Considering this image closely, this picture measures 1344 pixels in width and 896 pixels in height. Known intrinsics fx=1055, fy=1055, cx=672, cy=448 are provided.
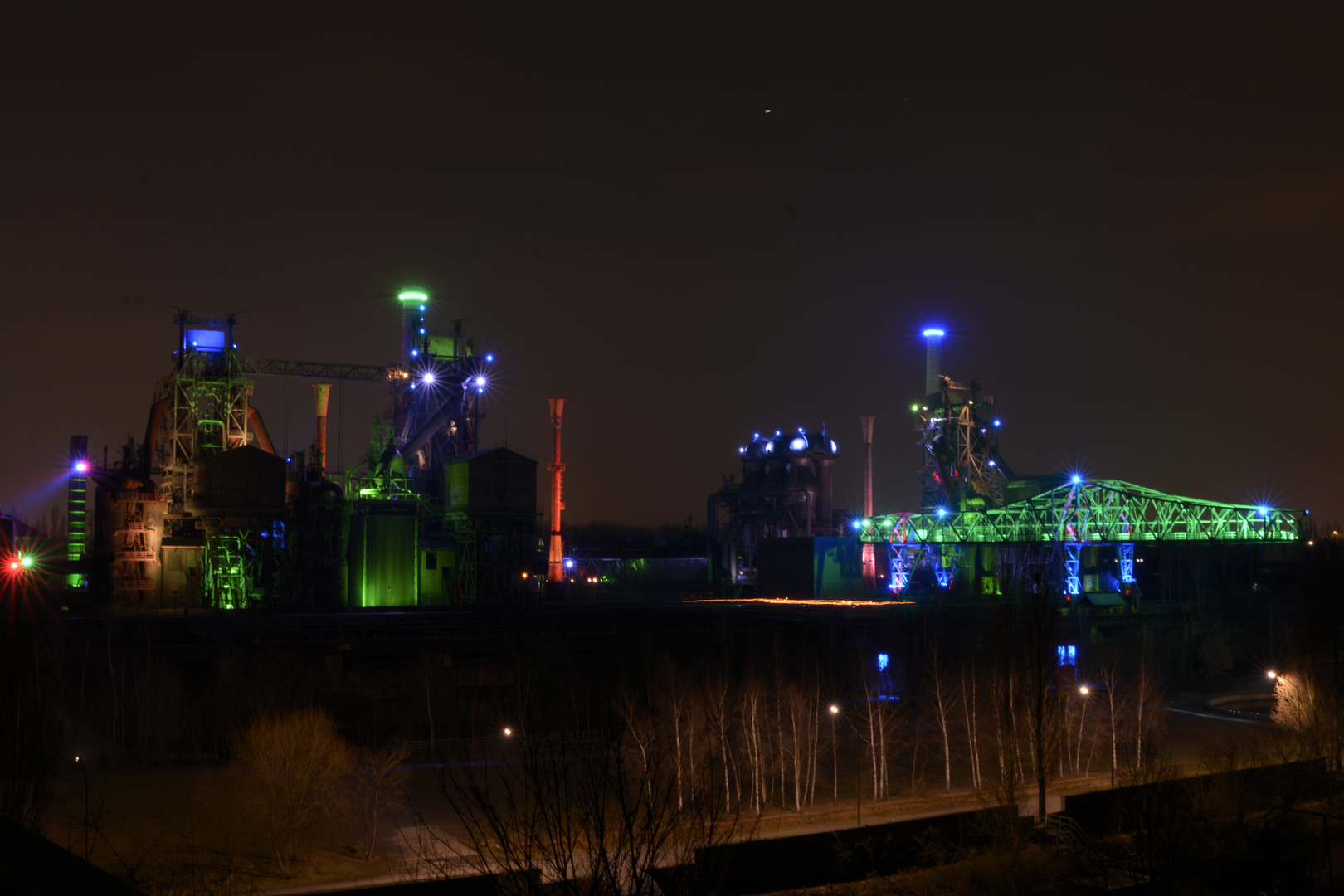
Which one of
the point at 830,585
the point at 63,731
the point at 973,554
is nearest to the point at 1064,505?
the point at 973,554

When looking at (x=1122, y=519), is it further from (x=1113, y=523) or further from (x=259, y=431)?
(x=259, y=431)

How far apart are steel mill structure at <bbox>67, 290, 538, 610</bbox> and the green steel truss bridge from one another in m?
33.8

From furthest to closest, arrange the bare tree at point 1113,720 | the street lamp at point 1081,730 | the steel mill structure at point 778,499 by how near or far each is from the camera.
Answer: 1. the steel mill structure at point 778,499
2. the street lamp at point 1081,730
3. the bare tree at point 1113,720

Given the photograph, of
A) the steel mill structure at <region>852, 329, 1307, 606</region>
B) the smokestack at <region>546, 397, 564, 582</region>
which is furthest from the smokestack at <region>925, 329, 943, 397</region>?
the smokestack at <region>546, 397, 564, 582</region>

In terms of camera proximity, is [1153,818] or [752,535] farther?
[752,535]

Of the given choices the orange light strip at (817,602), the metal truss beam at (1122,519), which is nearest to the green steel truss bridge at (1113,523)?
the metal truss beam at (1122,519)

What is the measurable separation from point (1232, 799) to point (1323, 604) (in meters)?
11.0

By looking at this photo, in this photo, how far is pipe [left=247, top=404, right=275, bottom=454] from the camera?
7156cm

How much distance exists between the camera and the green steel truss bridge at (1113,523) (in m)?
71.5

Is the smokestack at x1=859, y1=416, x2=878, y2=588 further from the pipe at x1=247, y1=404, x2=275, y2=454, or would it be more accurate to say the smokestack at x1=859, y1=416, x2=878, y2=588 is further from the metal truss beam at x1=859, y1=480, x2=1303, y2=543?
the pipe at x1=247, y1=404, x2=275, y2=454

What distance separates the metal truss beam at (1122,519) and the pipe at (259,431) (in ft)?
159

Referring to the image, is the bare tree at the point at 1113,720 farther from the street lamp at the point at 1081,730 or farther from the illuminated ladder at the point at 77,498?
the illuminated ladder at the point at 77,498

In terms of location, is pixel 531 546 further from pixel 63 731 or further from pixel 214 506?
pixel 63 731

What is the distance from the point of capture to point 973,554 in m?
76.8
